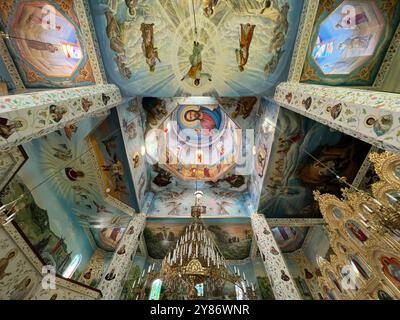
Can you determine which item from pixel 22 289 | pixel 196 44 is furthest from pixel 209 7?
pixel 22 289

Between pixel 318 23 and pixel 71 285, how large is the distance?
10.7 metres

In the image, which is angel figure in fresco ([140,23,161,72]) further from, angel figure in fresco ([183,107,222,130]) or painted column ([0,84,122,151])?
angel figure in fresco ([183,107,222,130])

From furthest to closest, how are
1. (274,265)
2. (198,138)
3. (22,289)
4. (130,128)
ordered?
(198,138)
(130,128)
(274,265)
(22,289)

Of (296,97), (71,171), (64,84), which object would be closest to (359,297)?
(296,97)

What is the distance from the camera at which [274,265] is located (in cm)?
686

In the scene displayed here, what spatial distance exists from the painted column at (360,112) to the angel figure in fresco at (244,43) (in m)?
2.36

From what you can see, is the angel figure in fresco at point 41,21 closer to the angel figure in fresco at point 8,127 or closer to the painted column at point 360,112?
the angel figure in fresco at point 8,127

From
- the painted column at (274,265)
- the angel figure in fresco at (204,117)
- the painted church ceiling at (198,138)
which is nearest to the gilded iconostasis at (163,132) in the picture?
the painted church ceiling at (198,138)

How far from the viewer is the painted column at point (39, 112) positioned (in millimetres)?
2920

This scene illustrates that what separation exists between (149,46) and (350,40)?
596 centimetres

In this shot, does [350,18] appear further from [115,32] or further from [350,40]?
[115,32]

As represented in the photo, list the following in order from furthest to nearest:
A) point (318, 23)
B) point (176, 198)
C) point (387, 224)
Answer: point (176, 198)
point (318, 23)
point (387, 224)

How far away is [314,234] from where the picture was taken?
32.4 feet

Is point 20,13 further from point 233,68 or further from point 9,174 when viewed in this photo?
point 233,68
